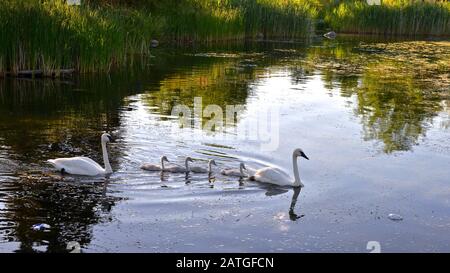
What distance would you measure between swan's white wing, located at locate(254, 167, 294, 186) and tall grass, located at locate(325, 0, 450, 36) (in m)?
32.3

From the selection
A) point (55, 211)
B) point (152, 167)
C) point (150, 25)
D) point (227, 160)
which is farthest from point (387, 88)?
point (55, 211)

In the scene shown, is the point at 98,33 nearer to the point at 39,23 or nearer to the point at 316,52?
the point at 39,23

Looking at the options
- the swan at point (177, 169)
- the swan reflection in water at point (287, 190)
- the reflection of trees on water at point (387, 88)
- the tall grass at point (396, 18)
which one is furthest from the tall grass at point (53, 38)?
the tall grass at point (396, 18)

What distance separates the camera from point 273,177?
9.83 metres

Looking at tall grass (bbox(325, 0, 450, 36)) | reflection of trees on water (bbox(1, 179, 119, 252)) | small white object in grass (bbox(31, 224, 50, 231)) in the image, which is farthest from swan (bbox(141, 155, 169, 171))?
tall grass (bbox(325, 0, 450, 36))

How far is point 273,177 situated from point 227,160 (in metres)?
1.44

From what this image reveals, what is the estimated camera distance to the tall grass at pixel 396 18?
40.7 meters

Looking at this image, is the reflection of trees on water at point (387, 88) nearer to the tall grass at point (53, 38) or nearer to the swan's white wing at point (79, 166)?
the swan's white wing at point (79, 166)

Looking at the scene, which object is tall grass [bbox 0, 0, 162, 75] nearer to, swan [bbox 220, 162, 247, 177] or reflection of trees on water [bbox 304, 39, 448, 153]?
reflection of trees on water [bbox 304, 39, 448, 153]

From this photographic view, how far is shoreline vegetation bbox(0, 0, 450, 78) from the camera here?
17.9 meters

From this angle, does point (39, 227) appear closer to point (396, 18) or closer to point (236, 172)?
point (236, 172)

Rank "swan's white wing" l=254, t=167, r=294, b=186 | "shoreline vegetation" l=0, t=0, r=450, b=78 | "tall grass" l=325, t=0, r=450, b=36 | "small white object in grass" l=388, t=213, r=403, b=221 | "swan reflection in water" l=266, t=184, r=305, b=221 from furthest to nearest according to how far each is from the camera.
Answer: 1. "tall grass" l=325, t=0, r=450, b=36
2. "shoreline vegetation" l=0, t=0, r=450, b=78
3. "swan's white wing" l=254, t=167, r=294, b=186
4. "swan reflection in water" l=266, t=184, r=305, b=221
5. "small white object in grass" l=388, t=213, r=403, b=221

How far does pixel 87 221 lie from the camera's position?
7992 millimetres

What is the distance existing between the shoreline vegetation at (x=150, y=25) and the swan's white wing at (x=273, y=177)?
9.54 m
